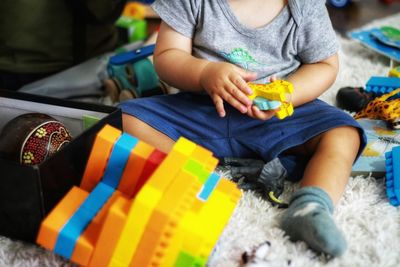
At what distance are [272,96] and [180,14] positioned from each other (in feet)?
0.91

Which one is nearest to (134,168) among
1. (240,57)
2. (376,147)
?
(240,57)

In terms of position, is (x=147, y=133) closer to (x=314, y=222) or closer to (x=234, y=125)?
(x=234, y=125)

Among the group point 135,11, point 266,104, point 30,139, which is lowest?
point 135,11

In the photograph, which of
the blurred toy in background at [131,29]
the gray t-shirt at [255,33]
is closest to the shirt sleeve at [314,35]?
the gray t-shirt at [255,33]

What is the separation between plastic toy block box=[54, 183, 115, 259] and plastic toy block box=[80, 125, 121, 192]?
2 cm

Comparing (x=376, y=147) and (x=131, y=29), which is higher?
(x=376, y=147)

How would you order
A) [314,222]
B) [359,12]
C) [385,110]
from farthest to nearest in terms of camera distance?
[359,12]
[385,110]
[314,222]

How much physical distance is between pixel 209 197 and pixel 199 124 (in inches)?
11.7

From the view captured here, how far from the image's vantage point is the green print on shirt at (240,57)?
2.81 ft

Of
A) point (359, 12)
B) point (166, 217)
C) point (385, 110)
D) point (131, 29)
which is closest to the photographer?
point (166, 217)

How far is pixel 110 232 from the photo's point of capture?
511 mm

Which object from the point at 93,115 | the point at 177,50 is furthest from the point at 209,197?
the point at 177,50

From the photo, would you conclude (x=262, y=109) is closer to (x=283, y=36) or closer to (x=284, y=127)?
(x=284, y=127)

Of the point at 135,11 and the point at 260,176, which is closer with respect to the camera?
the point at 260,176
